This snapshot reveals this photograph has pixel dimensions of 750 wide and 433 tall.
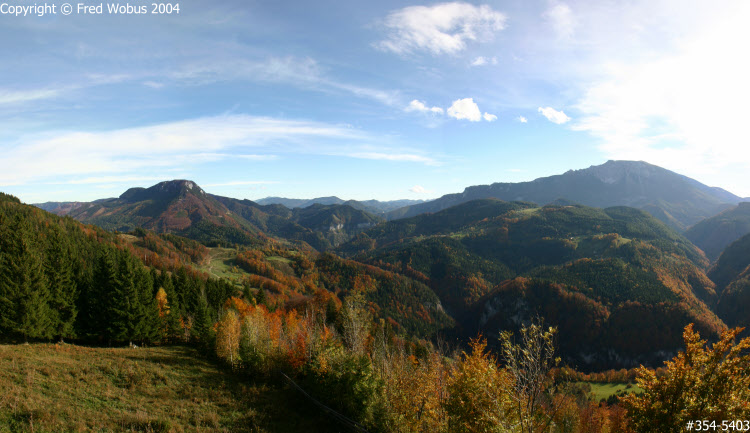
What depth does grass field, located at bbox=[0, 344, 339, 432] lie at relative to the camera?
64.8ft

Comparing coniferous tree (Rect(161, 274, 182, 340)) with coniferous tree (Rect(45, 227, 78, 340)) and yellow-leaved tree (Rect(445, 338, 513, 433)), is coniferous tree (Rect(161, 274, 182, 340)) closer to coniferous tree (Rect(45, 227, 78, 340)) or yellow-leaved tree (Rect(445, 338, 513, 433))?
coniferous tree (Rect(45, 227, 78, 340))

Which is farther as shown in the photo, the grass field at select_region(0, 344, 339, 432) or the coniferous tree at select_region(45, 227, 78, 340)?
the coniferous tree at select_region(45, 227, 78, 340)

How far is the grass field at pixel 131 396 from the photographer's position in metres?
19.8

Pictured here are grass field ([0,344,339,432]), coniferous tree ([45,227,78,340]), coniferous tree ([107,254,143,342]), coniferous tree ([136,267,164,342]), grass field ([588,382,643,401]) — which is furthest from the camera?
grass field ([588,382,643,401])

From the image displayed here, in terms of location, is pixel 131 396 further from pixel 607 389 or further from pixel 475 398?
pixel 607 389

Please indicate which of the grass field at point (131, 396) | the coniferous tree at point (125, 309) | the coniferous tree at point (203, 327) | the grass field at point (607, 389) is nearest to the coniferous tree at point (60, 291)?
the grass field at point (131, 396)

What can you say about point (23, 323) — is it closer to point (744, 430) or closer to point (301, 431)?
point (301, 431)

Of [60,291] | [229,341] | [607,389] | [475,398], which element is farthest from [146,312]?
[607,389]

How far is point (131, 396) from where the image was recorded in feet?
88.1

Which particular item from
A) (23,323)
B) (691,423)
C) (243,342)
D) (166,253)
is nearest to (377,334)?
(243,342)

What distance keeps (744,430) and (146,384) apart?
4208 centimetres

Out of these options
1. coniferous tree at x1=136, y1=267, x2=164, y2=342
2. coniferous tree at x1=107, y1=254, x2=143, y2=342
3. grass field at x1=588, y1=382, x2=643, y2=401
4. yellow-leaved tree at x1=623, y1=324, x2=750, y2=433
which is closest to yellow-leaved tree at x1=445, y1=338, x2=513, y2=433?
yellow-leaved tree at x1=623, y1=324, x2=750, y2=433

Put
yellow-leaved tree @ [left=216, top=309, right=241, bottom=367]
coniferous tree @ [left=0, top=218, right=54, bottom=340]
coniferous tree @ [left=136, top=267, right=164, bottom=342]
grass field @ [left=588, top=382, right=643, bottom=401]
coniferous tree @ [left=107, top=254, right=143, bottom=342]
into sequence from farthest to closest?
grass field @ [left=588, top=382, right=643, bottom=401]
coniferous tree @ [left=136, top=267, right=164, bottom=342]
yellow-leaved tree @ [left=216, top=309, right=241, bottom=367]
coniferous tree @ [left=107, top=254, right=143, bottom=342]
coniferous tree @ [left=0, top=218, right=54, bottom=340]

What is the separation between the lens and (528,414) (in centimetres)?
1323
